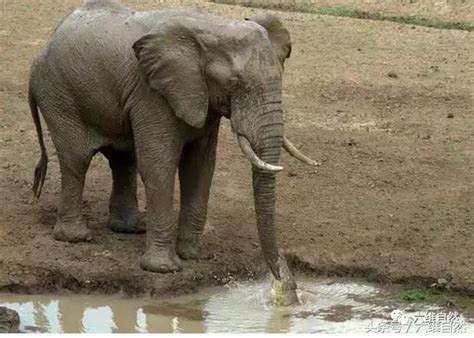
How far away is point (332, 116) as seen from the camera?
12.2m

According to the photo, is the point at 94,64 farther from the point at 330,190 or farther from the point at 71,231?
the point at 330,190

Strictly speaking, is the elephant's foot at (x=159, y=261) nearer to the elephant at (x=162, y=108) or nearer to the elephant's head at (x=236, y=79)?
the elephant at (x=162, y=108)

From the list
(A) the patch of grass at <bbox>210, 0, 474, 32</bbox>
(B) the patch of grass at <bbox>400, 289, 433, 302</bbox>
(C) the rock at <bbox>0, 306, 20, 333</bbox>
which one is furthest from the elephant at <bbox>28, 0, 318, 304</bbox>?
(A) the patch of grass at <bbox>210, 0, 474, 32</bbox>

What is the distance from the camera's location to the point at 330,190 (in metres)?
9.98

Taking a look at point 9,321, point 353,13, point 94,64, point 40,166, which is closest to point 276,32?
point 94,64

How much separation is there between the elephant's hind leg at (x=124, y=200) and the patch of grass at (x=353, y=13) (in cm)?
847

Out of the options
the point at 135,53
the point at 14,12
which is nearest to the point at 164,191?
the point at 135,53

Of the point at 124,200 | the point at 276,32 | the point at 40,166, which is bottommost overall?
the point at 124,200

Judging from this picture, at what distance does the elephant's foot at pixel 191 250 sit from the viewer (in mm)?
8586

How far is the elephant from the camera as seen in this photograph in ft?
24.8

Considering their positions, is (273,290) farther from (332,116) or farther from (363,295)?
(332,116)

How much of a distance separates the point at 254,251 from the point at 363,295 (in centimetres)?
91

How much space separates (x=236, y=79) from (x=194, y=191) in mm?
1251

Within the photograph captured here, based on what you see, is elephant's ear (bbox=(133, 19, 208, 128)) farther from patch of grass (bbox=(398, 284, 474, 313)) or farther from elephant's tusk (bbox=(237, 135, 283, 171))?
patch of grass (bbox=(398, 284, 474, 313))
